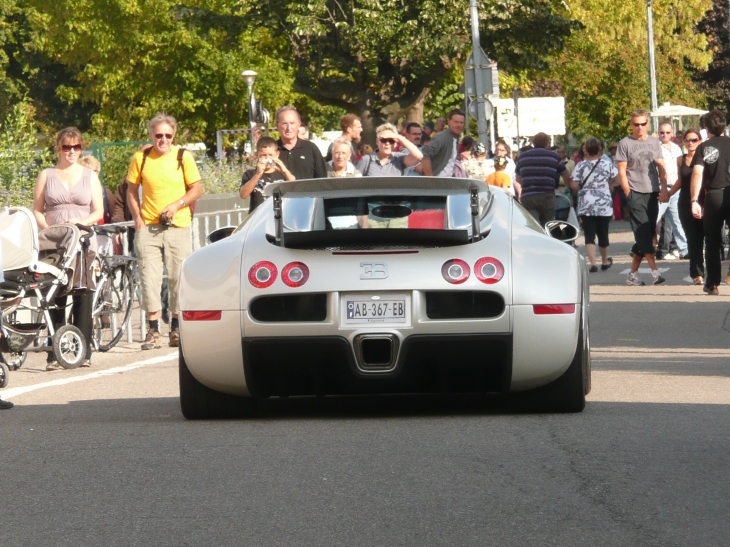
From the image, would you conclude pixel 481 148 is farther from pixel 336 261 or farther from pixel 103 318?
pixel 336 261

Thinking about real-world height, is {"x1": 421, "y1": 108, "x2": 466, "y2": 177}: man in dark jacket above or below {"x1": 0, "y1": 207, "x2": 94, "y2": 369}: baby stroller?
above

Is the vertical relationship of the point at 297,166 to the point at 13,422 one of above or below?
above

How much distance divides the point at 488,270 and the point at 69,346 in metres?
5.51

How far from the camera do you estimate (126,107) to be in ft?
214

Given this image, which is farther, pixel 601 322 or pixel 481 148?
pixel 481 148

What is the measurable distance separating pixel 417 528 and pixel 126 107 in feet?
200

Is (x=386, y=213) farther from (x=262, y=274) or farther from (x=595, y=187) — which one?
(x=595, y=187)

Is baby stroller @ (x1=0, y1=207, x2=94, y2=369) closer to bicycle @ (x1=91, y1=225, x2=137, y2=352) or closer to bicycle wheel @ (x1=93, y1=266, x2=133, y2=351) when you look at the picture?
bicycle @ (x1=91, y1=225, x2=137, y2=352)

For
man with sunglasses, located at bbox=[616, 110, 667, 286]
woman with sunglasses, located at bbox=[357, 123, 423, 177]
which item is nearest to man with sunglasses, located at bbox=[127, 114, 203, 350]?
woman with sunglasses, located at bbox=[357, 123, 423, 177]

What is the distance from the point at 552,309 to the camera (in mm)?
7949

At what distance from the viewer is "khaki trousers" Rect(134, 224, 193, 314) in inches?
540

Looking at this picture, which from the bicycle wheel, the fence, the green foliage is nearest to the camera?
the bicycle wheel

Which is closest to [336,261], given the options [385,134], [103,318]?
[385,134]

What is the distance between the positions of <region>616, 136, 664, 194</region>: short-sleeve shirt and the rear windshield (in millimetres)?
11551
